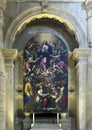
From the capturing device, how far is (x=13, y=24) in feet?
60.8

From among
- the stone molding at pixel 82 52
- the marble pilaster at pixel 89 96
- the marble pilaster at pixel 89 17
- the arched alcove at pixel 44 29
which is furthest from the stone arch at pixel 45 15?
the marble pilaster at pixel 89 96

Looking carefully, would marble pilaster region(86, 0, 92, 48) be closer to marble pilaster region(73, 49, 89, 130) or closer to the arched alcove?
the arched alcove

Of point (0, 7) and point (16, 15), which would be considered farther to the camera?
point (16, 15)

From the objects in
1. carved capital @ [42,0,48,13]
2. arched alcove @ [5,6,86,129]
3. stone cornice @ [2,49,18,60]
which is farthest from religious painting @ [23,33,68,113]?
carved capital @ [42,0,48,13]

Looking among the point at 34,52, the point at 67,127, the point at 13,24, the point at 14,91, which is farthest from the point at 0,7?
the point at 67,127

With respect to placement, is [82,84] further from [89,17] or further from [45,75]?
[89,17]

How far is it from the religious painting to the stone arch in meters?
0.87

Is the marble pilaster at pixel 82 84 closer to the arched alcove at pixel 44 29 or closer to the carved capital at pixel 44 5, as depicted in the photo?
the arched alcove at pixel 44 29

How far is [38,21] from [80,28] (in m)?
2.51

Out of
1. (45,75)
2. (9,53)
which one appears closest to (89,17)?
(45,75)

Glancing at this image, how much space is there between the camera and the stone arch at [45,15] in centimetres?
1850

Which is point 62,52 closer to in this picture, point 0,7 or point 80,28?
point 80,28

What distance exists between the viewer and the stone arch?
18.5 metres

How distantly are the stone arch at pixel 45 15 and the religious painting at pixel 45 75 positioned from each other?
87 cm
